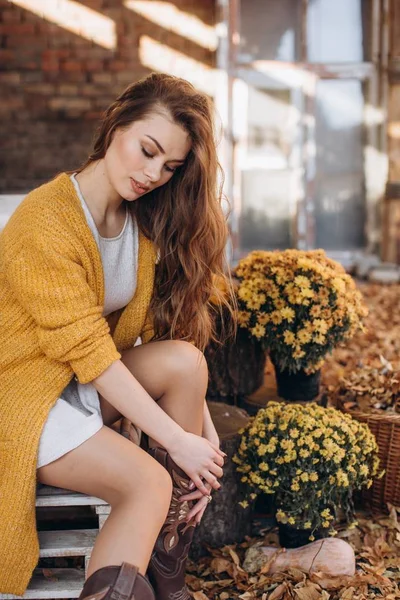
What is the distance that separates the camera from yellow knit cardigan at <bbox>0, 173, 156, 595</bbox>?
1.75 meters

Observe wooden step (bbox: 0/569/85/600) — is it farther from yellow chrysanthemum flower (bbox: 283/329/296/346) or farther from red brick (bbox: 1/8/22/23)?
red brick (bbox: 1/8/22/23)

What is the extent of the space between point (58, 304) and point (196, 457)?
531 mm

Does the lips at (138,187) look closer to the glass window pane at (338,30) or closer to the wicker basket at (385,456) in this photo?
the wicker basket at (385,456)

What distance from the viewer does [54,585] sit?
186 cm

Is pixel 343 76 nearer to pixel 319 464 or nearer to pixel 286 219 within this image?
pixel 286 219

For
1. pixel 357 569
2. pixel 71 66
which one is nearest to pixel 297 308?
pixel 357 569

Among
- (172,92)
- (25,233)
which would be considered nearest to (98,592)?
(25,233)

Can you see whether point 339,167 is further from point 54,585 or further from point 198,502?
point 54,585

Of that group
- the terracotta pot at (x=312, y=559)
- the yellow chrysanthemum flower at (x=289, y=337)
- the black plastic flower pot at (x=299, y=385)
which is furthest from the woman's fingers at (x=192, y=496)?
the black plastic flower pot at (x=299, y=385)

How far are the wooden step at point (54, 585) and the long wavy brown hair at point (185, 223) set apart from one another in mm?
721

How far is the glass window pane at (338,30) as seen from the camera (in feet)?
19.5

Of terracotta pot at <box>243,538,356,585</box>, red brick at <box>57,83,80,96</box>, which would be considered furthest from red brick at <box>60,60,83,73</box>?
terracotta pot at <box>243,538,356,585</box>

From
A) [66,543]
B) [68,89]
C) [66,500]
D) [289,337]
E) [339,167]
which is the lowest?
[66,543]

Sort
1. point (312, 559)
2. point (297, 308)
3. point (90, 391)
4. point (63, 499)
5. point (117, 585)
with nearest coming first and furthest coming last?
point (117, 585) < point (63, 499) < point (90, 391) < point (312, 559) < point (297, 308)
